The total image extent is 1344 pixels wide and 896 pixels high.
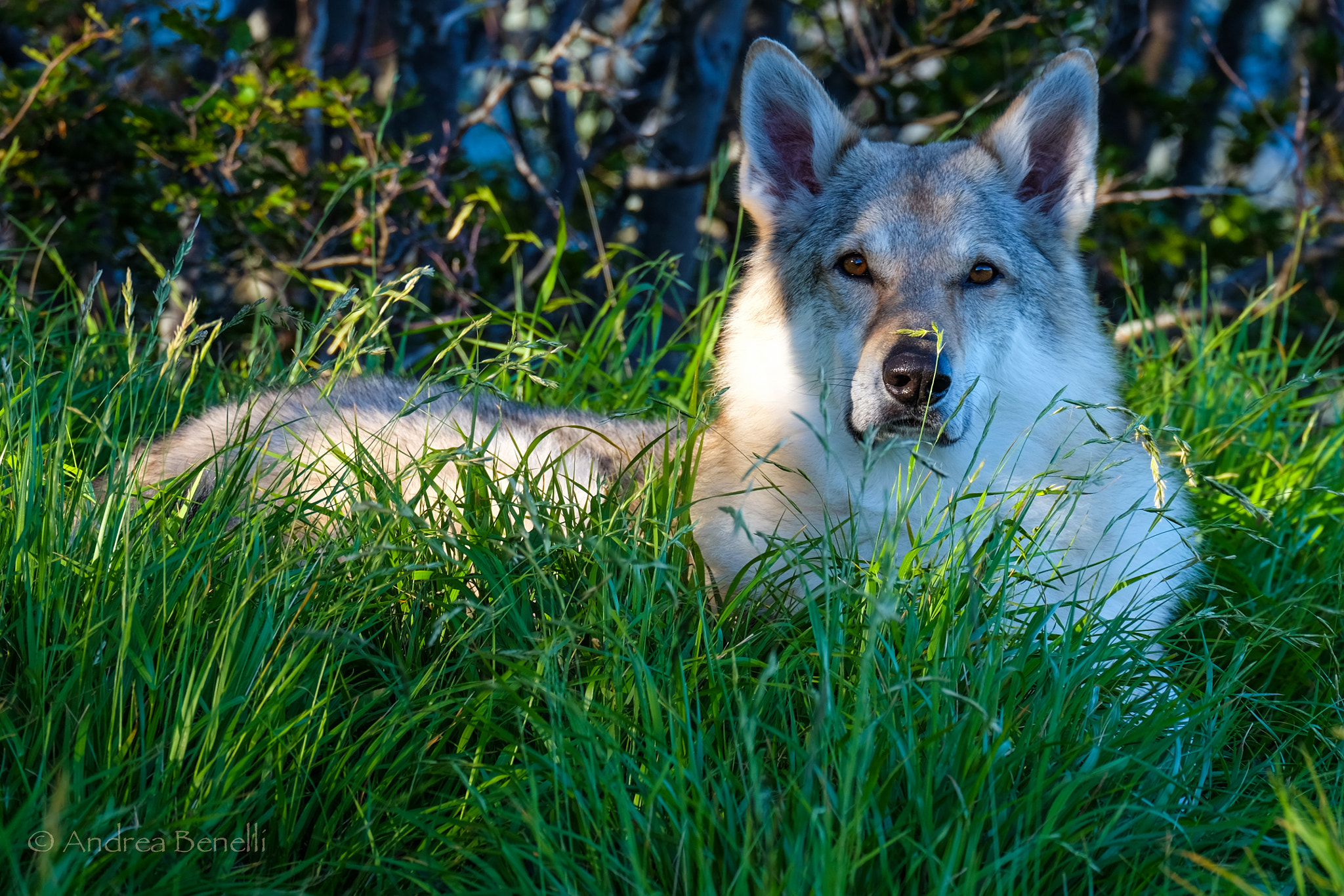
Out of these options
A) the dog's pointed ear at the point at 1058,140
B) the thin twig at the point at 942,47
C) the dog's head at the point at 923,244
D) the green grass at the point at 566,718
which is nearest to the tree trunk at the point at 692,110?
the thin twig at the point at 942,47

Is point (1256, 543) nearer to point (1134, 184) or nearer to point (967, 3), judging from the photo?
point (967, 3)

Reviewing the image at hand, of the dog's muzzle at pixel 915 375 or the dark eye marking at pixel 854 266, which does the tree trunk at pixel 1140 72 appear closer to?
the dark eye marking at pixel 854 266

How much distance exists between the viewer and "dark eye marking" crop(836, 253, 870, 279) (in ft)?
10.4

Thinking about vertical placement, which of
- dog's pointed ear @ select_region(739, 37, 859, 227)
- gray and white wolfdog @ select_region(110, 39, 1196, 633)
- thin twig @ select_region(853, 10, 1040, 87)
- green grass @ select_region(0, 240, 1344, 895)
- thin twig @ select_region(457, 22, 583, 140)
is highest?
thin twig @ select_region(853, 10, 1040, 87)

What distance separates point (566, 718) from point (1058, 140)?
2.44m

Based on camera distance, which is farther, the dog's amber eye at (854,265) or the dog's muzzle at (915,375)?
the dog's amber eye at (854,265)

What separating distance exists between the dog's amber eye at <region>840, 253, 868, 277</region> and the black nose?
51 centimetres

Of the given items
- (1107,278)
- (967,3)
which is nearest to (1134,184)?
(1107,278)

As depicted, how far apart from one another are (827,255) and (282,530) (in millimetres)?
1691

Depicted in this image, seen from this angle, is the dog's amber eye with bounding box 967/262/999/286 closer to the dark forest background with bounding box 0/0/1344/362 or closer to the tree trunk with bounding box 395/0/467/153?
the dark forest background with bounding box 0/0/1344/362

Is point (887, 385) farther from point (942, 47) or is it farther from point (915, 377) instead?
point (942, 47)

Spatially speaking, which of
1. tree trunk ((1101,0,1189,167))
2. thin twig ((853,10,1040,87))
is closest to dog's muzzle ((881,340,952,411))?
thin twig ((853,10,1040,87))

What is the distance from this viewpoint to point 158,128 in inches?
196

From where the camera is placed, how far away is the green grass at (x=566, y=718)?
178cm
